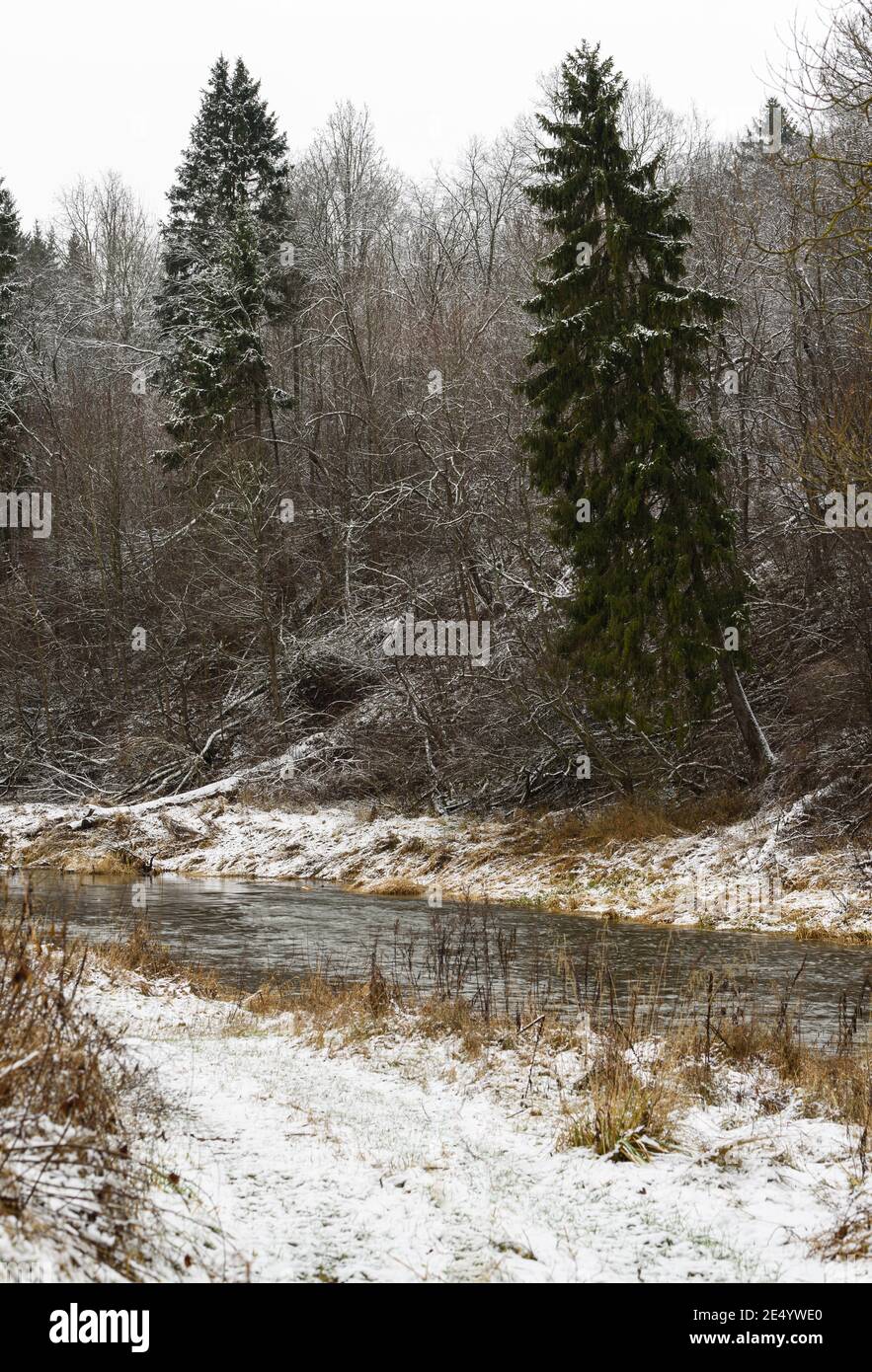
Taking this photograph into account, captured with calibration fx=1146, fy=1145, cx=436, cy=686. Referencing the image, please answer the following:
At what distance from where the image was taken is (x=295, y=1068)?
7930 millimetres

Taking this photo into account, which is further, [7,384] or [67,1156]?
[7,384]


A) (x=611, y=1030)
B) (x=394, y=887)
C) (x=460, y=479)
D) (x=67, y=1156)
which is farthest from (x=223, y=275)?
(x=67, y=1156)

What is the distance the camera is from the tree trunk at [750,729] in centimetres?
2072

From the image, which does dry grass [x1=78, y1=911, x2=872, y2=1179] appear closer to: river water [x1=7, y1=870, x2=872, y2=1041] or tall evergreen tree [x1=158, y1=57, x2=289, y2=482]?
river water [x1=7, y1=870, x2=872, y2=1041]

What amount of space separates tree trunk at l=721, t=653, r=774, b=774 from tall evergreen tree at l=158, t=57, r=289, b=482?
1629cm

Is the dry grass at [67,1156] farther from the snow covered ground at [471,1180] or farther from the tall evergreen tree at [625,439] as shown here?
the tall evergreen tree at [625,439]

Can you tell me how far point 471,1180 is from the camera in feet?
18.9

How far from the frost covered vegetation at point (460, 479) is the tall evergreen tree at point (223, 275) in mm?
126

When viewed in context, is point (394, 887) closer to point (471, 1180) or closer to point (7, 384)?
point (471, 1180)


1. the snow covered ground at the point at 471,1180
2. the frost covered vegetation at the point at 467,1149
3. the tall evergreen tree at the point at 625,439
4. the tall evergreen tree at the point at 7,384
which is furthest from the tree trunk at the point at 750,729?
the tall evergreen tree at the point at 7,384

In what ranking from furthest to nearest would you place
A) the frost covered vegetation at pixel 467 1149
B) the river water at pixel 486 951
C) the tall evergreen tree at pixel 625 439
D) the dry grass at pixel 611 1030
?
the tall evergreen tree at pixel 625 439 < the river water at pixel 486 951 < the dry grass at pixel 611 1030 < the frost covered vegetation at pixel 467 1149

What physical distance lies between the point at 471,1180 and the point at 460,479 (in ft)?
72.2

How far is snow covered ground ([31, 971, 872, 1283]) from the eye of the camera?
15.6ft
